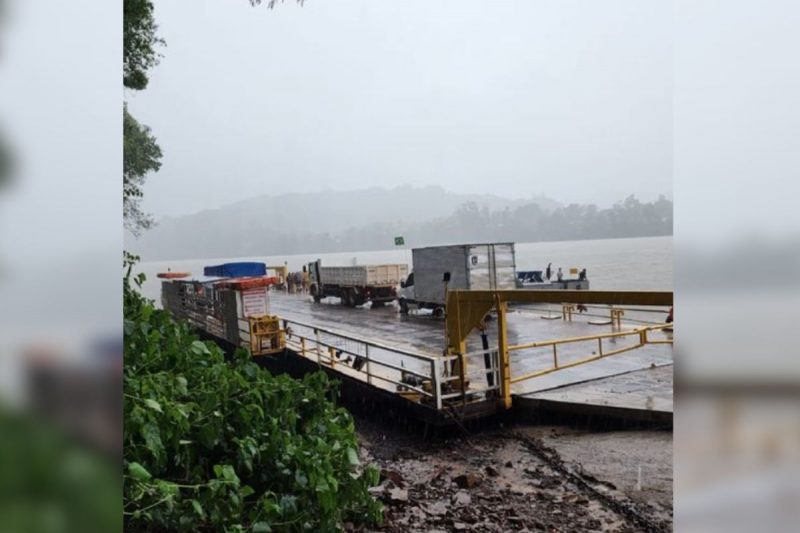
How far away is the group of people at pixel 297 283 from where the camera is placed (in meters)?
1.78

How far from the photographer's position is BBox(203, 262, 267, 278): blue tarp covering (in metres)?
1.78

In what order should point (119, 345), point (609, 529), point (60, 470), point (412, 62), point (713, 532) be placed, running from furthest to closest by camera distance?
point (412, 62) → point (609, 529) → point (713, 532) → point (119, 345) → point (60, 470)

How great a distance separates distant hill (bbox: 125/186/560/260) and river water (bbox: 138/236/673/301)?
4cm

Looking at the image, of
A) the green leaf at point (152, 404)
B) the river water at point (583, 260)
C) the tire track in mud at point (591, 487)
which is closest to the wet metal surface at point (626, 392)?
the tire track in mud at point (591, 487)

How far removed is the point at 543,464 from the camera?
174cm

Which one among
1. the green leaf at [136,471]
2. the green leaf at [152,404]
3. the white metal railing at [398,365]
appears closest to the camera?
the green leaf at [136,471]

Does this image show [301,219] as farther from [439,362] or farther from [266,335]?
[439,362]

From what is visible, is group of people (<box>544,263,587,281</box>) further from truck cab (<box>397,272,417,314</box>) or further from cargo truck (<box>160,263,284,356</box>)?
cargo truck (<box>160,263,284,356</box>)

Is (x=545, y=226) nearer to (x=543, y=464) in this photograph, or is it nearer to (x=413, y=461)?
(x=543, y=464)

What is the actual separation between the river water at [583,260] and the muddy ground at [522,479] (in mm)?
410

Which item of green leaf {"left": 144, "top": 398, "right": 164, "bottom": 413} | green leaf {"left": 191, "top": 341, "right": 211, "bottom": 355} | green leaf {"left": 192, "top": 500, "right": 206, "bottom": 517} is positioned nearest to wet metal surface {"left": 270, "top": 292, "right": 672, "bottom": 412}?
green leaf {"left": 191, "top": 341, "right": 211, "bottom": 355}

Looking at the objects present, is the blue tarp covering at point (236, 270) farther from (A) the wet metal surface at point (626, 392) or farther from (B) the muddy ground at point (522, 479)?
(A) the wet metal surface at point (626, 392)

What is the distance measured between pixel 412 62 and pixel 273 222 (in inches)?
23.1

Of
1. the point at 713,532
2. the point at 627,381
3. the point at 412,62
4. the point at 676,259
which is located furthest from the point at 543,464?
the point at 412,62
